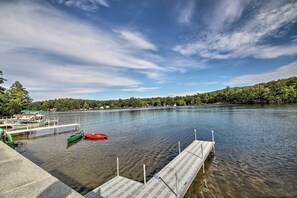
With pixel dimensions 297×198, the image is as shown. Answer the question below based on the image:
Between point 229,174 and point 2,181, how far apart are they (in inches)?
522

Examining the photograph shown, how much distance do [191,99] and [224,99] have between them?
1493 inches

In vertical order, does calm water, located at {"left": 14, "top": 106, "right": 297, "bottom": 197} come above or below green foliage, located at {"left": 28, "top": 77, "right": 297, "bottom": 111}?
below

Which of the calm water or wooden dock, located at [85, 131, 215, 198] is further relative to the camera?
the calm water

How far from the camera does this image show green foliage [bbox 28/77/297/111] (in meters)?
94.1

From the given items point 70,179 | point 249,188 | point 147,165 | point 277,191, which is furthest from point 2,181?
point 277,191

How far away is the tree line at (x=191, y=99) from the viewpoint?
186ft

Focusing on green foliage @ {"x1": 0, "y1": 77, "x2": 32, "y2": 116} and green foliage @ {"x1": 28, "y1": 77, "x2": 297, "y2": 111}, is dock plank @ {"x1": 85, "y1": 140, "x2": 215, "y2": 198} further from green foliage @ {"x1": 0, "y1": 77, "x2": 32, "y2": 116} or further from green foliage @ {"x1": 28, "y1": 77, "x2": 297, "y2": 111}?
green foliage @ {"x1": 28, "y1": 77, "x2": 297, "y2": 111}

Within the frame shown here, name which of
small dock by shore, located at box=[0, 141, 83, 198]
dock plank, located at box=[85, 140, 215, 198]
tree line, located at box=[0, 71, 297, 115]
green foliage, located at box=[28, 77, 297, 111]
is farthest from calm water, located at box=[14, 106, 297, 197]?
green foliage, located at box=[28, 77, 297, 111]

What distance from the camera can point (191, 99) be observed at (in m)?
168

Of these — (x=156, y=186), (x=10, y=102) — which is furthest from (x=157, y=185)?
(x=10, y=102)

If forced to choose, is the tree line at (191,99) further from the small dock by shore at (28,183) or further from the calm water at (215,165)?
the small dock by shore at (28,183)

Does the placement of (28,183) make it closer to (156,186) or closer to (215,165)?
(156,186)

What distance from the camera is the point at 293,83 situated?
99312mm

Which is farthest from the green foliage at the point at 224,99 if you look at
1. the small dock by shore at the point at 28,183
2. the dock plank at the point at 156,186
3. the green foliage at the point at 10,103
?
the small dock by shore at the point at 28,183
